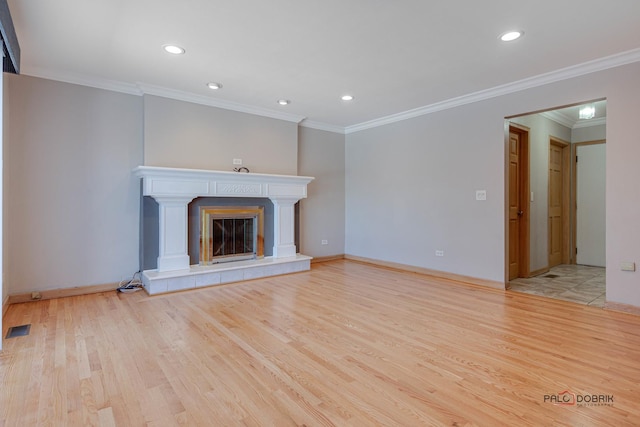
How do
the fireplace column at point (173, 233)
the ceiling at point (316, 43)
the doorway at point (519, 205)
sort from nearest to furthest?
the ceiling at point (316, 43)
the fireplace column at point (173, 233)
the doorway at point (519, 205)

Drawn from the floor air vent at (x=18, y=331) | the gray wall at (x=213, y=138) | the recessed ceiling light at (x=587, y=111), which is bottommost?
the floor air vent at (x=18, y=331)

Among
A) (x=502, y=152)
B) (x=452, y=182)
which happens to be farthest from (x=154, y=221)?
(x=502, y=152)

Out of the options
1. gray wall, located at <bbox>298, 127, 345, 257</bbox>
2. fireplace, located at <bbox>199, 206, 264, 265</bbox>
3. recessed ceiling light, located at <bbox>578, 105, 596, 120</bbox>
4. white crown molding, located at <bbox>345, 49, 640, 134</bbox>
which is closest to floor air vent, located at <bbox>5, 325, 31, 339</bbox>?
fireplace, located at <bbox>199, 206, 264, 265</bbox>

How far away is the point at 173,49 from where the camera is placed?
3080 millimetres

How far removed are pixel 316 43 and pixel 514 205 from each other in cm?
371

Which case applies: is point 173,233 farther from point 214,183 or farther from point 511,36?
point 511,36

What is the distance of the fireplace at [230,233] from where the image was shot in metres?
4.52

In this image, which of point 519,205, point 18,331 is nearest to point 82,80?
point 18,331

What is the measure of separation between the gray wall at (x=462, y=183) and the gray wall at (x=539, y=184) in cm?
101

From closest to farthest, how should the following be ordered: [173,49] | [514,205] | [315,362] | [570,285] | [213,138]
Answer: [315,362] < [173,49] < [570,285] < [213,138] < [514,205]

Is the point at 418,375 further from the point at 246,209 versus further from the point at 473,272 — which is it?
the point at 246,209

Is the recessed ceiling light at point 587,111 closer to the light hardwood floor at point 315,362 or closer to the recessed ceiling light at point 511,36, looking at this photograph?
the recessed ceiling light at point 511,36

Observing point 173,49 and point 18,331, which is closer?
point 18,331

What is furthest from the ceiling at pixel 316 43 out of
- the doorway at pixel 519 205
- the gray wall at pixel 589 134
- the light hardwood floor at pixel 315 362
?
the gray wall at pixel 589 134
